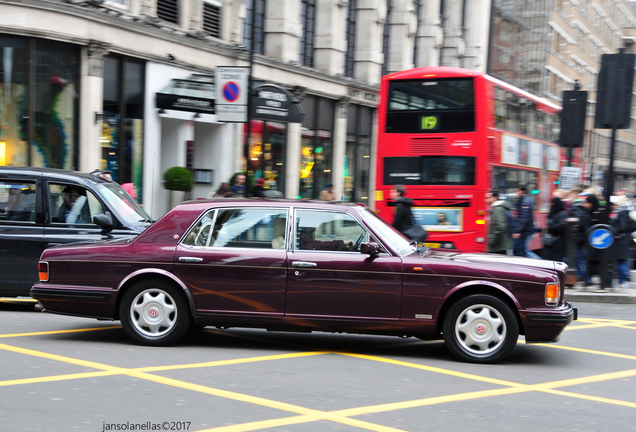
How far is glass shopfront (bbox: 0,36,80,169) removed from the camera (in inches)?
698

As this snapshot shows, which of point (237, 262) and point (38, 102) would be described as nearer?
point (237, 262)

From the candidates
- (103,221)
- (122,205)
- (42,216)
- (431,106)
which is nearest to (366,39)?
(431,106)

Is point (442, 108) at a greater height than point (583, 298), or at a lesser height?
greater

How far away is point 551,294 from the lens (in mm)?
7246

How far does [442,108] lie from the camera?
53.0 ft

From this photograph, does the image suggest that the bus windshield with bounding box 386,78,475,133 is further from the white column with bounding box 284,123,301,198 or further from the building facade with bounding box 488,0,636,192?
the building facade with bounding box 488,0,636,192

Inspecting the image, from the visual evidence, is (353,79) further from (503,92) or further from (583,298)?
(583,298)

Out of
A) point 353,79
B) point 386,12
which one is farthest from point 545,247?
point 386,12

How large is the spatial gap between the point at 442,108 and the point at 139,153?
891 cm

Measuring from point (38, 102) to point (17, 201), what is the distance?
9287 millimetres

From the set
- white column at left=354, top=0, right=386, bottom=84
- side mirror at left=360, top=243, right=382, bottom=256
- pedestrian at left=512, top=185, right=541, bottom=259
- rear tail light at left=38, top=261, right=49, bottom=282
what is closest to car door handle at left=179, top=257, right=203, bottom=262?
rear tail light at left=38, top=261, right=49, bottom=282

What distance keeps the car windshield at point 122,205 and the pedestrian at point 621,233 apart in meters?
8.71

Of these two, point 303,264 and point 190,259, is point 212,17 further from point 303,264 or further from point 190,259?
point 303,264

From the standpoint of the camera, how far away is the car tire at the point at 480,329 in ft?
23.8
